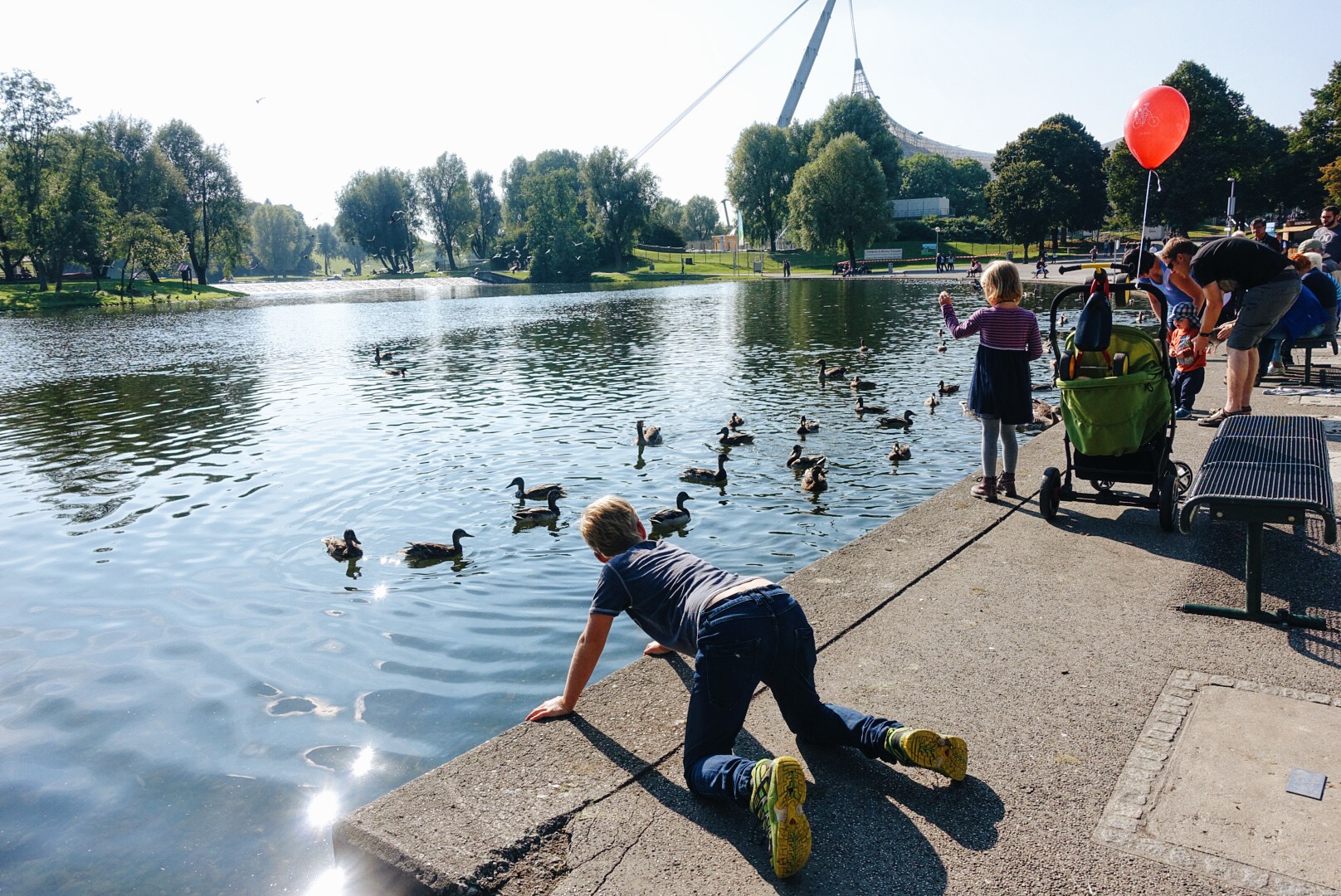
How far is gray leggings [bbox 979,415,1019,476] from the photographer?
26.7 ft

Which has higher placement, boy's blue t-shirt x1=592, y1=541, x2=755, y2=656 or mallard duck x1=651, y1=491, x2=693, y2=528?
boy's blue t-shirt x1=592, y1=541, x2=755, y2=656

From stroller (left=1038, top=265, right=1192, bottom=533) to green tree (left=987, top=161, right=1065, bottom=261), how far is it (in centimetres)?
8013

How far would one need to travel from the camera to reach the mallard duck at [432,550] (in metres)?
9.83

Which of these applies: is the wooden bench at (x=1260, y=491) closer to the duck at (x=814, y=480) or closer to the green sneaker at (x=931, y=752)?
the green sneaker at (x=931, y=752)

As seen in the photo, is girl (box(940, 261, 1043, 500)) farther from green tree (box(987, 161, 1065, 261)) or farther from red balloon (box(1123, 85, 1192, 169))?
green tree (box(987, 161, 1065, 261))

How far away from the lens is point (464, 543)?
10539 mm

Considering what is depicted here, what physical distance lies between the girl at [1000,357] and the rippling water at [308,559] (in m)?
2.34

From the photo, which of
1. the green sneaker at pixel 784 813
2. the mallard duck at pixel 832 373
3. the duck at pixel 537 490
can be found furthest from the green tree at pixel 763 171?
the green sneaker at pixel 784 813

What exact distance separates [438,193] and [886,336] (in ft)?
371

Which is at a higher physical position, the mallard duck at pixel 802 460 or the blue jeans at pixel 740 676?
the blue jeans at pixel 740 676

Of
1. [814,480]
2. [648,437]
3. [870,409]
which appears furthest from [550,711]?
[870,409]

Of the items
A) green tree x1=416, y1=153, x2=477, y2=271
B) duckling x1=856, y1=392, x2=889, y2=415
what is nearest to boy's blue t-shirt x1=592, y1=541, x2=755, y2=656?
duckling x1=856, y1=392, x2=889, y2=415

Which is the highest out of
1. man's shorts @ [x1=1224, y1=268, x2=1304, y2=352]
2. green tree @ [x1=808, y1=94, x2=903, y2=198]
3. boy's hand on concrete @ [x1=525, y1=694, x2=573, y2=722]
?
green tree @ [x1=808, y1=94, x2=903, y2=198]

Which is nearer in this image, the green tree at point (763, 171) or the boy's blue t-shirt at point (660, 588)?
the boy's blue t-shirt at point (660, 588)
